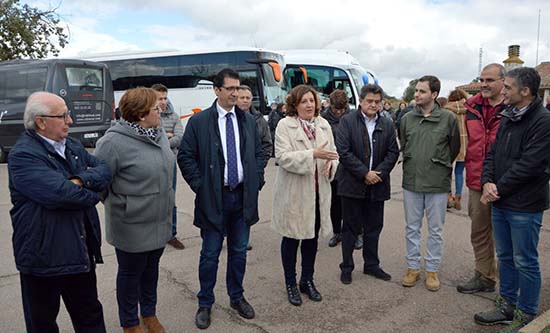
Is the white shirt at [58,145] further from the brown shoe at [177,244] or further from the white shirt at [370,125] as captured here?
the brown shoe at [177,244]

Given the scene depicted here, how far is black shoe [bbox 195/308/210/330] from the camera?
3385 millimetres

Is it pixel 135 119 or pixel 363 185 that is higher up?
pixel 135 119

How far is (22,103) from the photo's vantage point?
12586 millimetres

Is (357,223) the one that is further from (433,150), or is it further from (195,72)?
(195,72)

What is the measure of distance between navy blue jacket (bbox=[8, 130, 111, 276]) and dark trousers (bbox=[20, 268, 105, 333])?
0.47ft

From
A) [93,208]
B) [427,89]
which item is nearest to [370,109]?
[427,89]

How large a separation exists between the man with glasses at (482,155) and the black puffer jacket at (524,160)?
480 millimetres

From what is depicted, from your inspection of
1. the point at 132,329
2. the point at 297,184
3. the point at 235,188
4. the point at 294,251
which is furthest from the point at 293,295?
the point at 132,329

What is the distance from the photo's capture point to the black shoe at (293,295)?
378 cm

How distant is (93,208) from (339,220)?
3562 millimetres

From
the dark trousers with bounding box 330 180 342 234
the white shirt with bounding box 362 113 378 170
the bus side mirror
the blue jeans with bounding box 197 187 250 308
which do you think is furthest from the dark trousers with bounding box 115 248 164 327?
the bus side mirror

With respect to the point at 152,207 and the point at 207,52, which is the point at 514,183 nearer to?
the point at 152,207

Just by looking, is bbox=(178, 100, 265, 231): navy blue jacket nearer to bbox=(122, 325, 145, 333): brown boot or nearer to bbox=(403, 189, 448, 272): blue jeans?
bbox=(122, 325, 145, 333): brown boot

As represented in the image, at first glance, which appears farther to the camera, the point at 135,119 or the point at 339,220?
the point at 339,220
